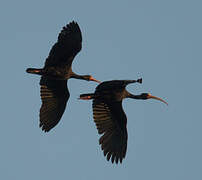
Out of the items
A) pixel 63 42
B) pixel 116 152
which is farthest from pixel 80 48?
pixel 116 152

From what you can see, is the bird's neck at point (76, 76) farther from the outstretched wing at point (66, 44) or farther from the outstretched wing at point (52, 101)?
the outstretched wing at point (66, 44)

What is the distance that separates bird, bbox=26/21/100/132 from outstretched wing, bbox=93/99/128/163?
1943 millimetres

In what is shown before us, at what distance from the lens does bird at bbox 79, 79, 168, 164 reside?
2798 cm

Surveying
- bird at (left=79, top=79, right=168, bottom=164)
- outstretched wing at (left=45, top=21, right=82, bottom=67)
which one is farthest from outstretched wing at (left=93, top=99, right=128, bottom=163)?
outstretched wing at (left=45, top=21, right=82, bottom=67)

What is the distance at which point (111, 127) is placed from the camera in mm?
28609

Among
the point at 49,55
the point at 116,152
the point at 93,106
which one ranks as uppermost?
the point at 49,55

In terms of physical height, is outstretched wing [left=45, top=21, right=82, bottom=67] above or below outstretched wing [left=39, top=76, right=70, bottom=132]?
above

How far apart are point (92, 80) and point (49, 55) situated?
2971mm

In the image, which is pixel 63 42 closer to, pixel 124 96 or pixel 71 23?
pixel 71 23

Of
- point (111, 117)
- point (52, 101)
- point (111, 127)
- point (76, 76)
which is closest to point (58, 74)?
point (76, 76)

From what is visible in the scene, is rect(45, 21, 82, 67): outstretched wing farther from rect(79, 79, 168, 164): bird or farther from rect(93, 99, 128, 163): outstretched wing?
rect(93, 99, 128, 163): outstretched wing

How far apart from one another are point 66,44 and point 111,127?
371cm

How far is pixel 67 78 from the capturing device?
29.8 m

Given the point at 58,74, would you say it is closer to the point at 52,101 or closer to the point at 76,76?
the point at 76,76
